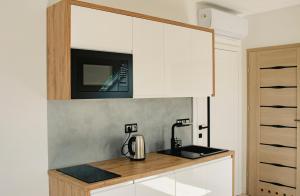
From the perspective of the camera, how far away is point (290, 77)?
159 inches

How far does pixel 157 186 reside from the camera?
8.42ft

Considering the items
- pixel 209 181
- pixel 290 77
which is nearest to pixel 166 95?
pixel 209 181

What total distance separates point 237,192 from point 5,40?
3546 mm

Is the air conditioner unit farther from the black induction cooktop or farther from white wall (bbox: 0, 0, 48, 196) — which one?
the black induction cooktop

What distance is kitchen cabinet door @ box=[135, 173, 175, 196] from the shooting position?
2443mm

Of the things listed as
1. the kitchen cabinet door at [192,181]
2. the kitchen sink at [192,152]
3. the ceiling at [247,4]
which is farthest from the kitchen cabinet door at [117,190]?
the ceiling at [247,4]

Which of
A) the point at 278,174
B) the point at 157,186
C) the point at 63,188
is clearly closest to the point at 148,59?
the point at 157,186

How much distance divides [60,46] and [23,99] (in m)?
0.48

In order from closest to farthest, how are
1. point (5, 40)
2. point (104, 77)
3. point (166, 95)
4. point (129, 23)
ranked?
point (5, 40)
point (104, 77)
point (129, 23)
point (166, 95)

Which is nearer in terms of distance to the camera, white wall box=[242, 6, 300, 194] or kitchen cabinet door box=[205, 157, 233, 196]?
kitchen cabinet door box=[205, 157, 233, 196]

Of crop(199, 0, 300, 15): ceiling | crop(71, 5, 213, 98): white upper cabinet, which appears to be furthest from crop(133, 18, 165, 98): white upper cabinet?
crop(199, 0, 300, 15): ceiling

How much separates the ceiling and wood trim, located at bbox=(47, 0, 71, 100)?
6.48 feet

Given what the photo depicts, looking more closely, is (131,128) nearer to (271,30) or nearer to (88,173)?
(88,173)

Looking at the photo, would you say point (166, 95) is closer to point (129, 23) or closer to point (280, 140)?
point (129, 23)
